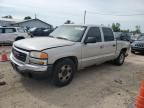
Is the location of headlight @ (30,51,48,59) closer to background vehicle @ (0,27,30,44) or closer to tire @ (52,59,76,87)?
tire @ (52,59,76,87)

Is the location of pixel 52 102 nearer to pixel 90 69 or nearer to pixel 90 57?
pixel 90 57

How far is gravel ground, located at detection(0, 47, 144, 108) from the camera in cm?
381

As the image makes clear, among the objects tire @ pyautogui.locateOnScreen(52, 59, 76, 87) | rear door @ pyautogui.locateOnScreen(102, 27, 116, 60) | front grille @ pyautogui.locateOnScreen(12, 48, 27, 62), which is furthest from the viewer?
rear door @ pyautogui.locateOnScreen(102, 27, 116, 60)

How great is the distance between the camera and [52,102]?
3857mm

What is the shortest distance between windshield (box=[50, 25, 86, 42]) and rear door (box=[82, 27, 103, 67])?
0.25m

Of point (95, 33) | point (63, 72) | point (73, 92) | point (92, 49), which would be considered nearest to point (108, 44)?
point (95, 33)

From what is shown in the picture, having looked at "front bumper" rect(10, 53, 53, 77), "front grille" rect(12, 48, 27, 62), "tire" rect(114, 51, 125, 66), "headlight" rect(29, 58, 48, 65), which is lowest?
"tire" rect(114, 51, 125, 66)

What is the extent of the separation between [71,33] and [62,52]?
118 cm

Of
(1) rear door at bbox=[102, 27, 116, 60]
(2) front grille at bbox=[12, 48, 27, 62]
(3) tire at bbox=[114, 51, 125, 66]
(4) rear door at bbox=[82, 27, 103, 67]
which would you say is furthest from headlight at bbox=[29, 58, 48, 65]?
(3) tire at bbox=[114, 51, 125, 66]

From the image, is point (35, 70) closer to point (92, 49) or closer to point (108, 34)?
point (92, 49)

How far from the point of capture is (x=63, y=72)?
4.63 metres

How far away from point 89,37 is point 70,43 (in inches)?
29.9

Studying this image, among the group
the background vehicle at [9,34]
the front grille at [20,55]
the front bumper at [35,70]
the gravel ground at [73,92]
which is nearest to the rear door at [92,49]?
the gravel ground at [73,92]

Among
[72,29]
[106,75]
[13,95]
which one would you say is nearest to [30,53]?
[13,95]
